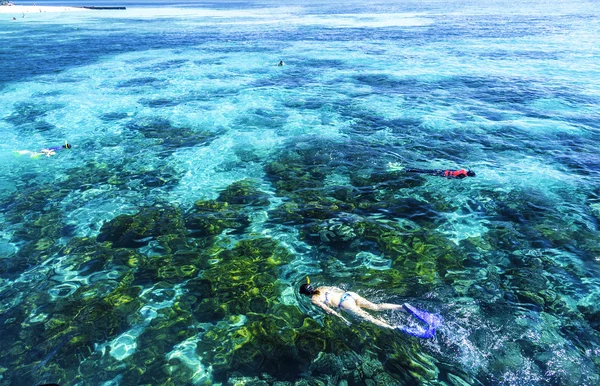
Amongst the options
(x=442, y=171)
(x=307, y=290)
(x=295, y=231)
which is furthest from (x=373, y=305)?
(x=442, y=171)

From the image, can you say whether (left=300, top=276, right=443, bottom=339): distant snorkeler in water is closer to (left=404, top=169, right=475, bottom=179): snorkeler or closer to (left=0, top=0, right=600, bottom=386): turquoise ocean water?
(left=0, top=0, right=600, bottom=386): turquoise ocean water

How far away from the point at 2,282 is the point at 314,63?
1551 inches

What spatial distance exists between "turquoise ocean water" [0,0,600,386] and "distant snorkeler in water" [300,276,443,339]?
0.30 m

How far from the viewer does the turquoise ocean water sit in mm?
9867

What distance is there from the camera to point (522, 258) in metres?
13.1

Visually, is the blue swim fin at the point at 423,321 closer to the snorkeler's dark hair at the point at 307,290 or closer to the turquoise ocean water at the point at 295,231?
the turquoise ocean water at the point at 295,231

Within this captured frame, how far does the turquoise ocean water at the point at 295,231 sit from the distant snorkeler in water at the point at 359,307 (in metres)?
0.30

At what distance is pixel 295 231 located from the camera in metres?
15.1


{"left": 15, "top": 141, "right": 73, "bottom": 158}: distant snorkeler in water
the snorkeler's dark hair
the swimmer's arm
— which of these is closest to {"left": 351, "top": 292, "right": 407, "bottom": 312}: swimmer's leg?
the swimmer's arm

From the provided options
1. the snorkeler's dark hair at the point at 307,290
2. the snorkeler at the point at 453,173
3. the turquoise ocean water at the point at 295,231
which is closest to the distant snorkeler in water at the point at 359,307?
the snorkeler's dark hair at the point at 307,290

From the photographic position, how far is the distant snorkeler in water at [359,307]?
34.1ft

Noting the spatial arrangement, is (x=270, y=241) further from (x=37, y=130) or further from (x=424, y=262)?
(x=37, y=130)

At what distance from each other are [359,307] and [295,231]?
4.85m

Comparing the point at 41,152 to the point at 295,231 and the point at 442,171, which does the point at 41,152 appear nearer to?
the point at 295,231
